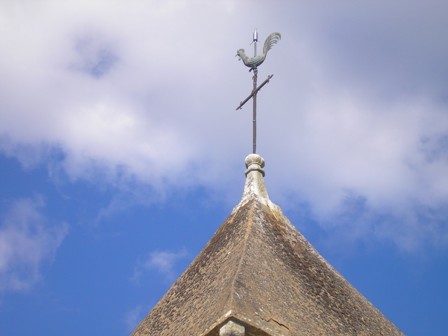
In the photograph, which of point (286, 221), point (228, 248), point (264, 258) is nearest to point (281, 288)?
point (264, 258)

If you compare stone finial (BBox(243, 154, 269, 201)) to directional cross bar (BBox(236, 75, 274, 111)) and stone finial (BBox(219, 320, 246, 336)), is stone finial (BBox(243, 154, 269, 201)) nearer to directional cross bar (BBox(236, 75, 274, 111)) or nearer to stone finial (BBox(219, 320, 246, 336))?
directional cross bar (BBox(236, 75, 274, 111))

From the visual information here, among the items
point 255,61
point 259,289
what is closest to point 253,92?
point 255,61

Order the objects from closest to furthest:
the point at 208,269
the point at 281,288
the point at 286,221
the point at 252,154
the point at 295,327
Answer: the point at 295,327
the point at 281,288
the point at 208,269
the point at 286,221
the point at 252,154

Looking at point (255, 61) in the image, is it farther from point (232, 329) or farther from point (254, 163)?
point (232, 329)

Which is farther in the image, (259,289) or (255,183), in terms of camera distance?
(255,183)

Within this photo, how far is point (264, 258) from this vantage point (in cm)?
852

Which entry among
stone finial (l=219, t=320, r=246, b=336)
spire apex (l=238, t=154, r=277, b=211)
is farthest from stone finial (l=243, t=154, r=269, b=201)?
stone finial (l=219, t=320, r=246, b=336)

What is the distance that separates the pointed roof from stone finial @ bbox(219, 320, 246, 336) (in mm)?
21

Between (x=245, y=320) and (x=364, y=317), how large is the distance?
8.00 feet

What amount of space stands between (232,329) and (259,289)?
2.84 ft

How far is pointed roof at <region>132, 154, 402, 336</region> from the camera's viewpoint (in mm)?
7547

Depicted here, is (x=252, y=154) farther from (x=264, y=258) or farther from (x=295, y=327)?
(x=295, y=327)

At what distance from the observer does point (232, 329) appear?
7.08 meters

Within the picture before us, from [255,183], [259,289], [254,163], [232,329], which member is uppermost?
[254,163]
